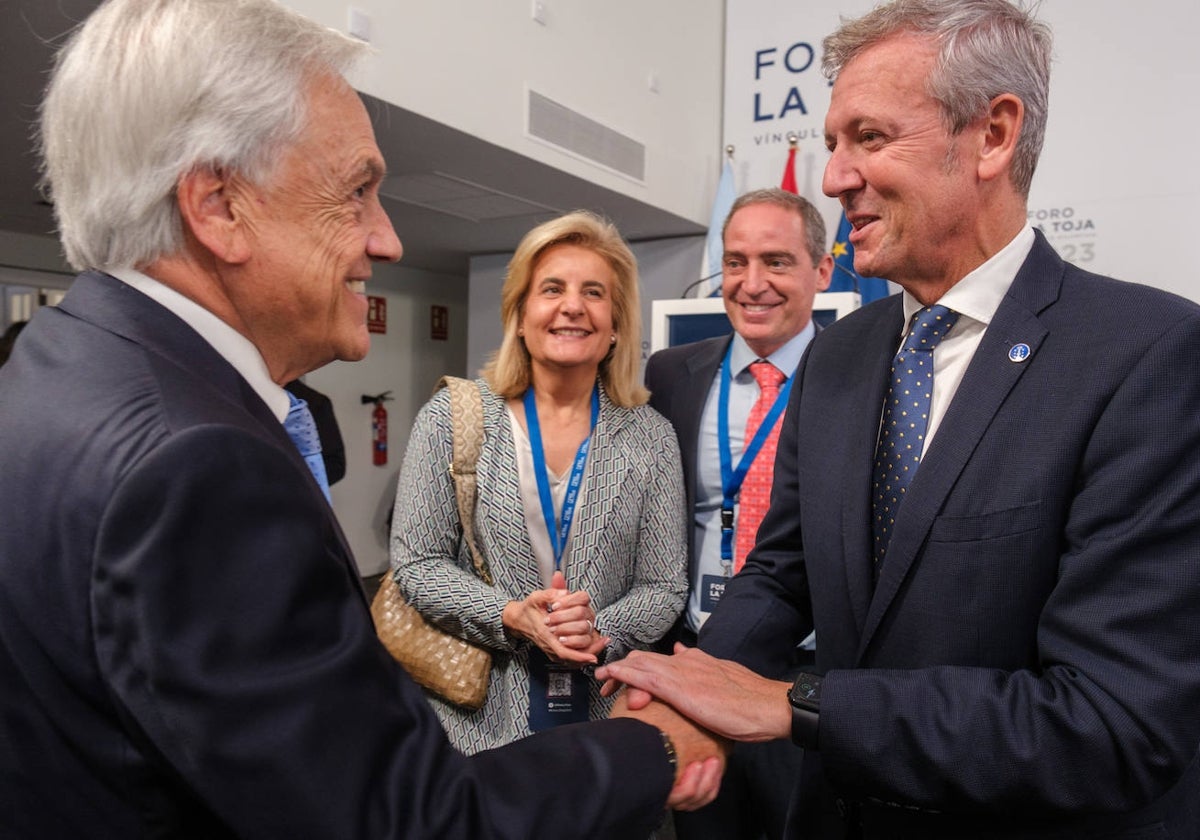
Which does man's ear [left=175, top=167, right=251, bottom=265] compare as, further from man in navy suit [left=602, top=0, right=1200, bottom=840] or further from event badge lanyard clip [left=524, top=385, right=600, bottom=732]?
event badge lanyard clip [left=524, top=385, right=600, bottom=732]

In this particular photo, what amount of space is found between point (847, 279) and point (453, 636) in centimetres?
373

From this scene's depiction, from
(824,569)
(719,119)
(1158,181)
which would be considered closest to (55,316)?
(824,569)

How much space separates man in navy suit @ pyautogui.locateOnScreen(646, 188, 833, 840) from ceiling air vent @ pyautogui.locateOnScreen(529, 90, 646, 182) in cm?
230

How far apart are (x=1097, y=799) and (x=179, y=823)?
3.29 feet

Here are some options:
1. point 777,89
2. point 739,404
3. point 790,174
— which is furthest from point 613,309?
point 777,89

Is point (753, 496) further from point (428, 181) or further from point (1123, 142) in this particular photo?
point (1123, 142)

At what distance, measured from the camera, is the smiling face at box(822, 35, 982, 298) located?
1311 mm

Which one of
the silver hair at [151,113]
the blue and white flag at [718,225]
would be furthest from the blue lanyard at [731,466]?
the blue and white flag at [718,225]

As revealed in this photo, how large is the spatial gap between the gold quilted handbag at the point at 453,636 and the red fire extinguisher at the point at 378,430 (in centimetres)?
572

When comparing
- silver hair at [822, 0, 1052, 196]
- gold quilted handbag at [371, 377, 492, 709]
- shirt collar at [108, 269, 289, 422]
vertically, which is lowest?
gold quilted handbag at [371, 377, 492, 709]

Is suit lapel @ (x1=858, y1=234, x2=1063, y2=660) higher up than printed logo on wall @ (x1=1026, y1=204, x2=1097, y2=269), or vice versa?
printed logo on wall @ (x1=1026, y1=204, x2=1097, y2=269)

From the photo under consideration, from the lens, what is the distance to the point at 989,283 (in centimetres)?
128

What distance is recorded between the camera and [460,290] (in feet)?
29.5

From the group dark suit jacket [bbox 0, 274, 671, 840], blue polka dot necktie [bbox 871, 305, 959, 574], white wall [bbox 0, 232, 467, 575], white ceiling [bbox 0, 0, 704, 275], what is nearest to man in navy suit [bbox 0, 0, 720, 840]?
dark suit jacket [bbox 0, 274, 671, 840]
